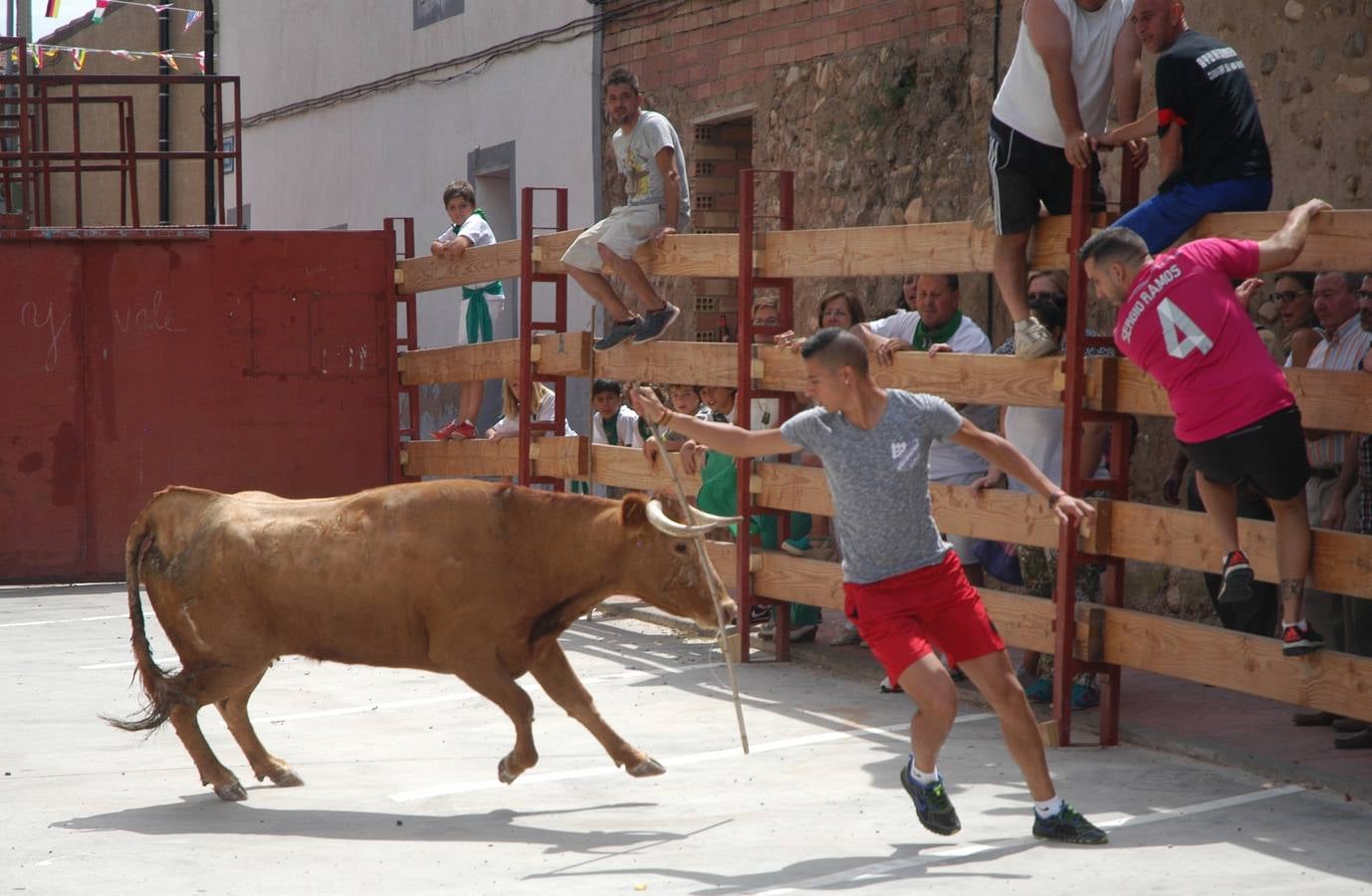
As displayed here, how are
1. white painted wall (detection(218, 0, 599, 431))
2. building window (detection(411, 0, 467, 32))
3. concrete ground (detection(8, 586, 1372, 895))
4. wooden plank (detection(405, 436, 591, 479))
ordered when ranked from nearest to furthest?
1. concrete ground (detection(8, 586, 1372, 895))
2. wooden plank (detection(405, 436, 591, 479))
3. white painted wall (detection(218, 0, 599, 431))
4. building window (detection(411, 0, 467, 32))

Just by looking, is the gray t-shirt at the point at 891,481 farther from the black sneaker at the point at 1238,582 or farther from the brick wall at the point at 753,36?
the brick wall at the point at 753,36

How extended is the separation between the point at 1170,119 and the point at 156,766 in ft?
16.4

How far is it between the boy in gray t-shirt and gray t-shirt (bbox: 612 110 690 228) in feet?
15.9

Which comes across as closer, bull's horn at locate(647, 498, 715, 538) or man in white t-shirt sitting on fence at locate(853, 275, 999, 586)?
bull's horn at locate(647, 498, 715, 538)

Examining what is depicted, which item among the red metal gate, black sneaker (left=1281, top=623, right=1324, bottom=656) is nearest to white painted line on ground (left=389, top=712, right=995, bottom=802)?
black sneaker (left=1281, top=623, right=1324, bottom=656)

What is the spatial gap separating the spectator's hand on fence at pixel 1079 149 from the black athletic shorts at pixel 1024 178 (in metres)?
0.33

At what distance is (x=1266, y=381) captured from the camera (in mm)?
6488

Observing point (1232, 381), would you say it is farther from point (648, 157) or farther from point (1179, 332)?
point (648, 157)

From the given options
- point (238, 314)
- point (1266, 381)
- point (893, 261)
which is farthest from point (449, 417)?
point (1266, 381)

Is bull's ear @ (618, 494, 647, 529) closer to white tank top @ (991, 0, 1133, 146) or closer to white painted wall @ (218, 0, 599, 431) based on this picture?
white tank top @ (991, 0, 1133, 146)

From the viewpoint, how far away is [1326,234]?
22.0ft

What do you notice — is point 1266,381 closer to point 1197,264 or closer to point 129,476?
point 1197,264

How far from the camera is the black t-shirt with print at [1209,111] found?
702 cm

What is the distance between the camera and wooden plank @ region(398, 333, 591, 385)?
11.6 meters
